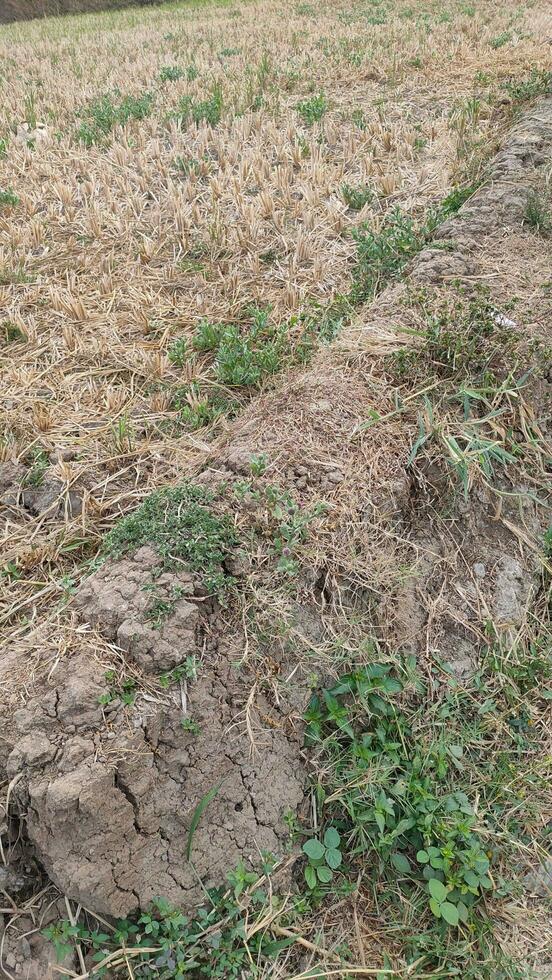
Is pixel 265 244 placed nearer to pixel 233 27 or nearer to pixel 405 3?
pixel 233 27

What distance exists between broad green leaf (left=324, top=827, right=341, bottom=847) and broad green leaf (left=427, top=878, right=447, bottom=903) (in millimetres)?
298

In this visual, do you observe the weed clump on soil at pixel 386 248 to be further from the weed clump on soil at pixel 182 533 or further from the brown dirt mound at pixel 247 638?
the weed clump on soil at pixel 182 533

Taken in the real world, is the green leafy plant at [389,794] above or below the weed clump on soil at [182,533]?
below

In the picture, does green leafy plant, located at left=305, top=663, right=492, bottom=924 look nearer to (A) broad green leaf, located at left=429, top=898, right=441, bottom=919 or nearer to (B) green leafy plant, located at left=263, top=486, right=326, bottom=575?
(A) broad green leaf, located at left=429, top=898, right=441, bottom=919

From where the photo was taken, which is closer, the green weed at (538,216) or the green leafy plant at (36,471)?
the green leafy plant at (36,471)

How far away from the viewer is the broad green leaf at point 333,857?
222 centimetres

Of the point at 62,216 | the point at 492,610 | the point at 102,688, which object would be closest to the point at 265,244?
the point at 62,216

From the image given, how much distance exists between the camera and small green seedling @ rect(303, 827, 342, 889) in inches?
87.5

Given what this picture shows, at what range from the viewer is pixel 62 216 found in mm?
4625

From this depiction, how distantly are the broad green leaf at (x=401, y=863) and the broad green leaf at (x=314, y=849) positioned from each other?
0.22 meters

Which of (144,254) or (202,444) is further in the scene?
(144,254)

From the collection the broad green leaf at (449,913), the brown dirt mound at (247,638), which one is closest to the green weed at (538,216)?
the brown dirt mound at (247,638)

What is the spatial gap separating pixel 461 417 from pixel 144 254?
7.16ft

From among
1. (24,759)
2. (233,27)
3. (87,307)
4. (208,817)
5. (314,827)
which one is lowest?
(314,827)
